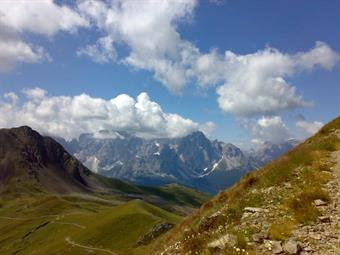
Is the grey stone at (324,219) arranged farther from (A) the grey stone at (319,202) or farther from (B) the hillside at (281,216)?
(A) the grey stone at (319,202)

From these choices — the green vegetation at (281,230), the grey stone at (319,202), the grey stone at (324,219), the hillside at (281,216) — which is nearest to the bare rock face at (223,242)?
the hillside at (281,216)

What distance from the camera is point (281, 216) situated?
18391 mm

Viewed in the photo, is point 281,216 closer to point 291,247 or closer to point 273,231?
point 273,231

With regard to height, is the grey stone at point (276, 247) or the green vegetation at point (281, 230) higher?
the green vegetation at point (281, 230)

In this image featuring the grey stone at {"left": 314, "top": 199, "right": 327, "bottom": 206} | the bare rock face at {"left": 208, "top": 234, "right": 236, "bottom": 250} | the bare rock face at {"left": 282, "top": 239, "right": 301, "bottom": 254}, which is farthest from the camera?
the grey stone at {"left": 314, "top": 199, "right": 327, "bottom": 206}

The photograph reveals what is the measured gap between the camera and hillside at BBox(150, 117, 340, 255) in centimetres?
1575

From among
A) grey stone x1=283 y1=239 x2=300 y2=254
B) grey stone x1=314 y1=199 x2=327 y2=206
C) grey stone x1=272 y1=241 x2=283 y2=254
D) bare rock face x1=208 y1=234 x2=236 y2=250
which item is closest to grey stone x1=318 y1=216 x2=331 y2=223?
grey stone x1=314 y1=199 x2=327 y2=206

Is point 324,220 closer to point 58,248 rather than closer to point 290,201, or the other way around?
point 290,201

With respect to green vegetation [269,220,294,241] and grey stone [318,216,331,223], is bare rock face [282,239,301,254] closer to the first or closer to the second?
green vegetation [269,220,294,241]

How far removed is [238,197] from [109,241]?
152 m

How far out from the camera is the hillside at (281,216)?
15.8 meters

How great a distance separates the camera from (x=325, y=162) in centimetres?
2555

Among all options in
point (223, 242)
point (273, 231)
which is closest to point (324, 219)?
point (273, 231)

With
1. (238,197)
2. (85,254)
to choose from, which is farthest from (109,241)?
(238,197)
